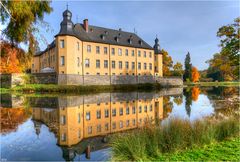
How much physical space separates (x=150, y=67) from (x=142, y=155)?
44694 mm

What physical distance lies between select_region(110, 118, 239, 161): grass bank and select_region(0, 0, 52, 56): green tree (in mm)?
3282

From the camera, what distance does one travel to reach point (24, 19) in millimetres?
4801

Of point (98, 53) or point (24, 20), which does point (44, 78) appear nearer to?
point (98, 53)

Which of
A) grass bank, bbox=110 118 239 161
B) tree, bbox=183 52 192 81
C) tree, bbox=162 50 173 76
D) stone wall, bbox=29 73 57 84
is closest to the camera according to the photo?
grass bank, bbox=110 118 239 161

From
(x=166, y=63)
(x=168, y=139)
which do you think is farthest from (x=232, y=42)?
(x=166, y=63)

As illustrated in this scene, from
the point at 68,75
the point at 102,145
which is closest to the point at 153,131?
the point at 102,145

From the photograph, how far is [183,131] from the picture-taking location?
5.36 metres

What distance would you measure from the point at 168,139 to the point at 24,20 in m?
4.43

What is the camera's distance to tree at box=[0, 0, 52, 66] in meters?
4.56

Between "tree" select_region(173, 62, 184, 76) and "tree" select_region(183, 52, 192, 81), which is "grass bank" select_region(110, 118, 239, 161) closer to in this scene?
"tree" select_region(173, 62, 184, 76)

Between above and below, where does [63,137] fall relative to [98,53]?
below

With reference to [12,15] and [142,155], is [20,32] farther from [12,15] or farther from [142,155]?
[142,155]

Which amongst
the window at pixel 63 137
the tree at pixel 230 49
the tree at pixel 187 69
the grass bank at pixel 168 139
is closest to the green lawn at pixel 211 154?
the grass bank at pixel 168 139

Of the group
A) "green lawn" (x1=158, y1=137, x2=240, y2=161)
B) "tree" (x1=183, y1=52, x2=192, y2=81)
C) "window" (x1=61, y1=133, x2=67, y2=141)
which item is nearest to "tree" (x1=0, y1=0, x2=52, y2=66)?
"window" (x1=61, y1=133, x2=67, y2=141)
